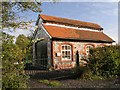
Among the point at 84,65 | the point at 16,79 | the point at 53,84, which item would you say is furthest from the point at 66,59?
the point at 16,79

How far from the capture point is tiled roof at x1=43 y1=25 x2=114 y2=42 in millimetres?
22608

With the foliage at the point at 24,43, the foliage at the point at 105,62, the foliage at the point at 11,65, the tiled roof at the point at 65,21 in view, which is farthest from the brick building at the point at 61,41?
the foliage at the point at 24,43

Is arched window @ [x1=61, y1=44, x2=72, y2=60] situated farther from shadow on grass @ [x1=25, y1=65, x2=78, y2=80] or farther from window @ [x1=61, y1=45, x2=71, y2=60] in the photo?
shadow on grass @ [x1=25, y1=65, x2=78, y2=80]

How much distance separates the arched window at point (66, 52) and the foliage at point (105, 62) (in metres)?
8.17

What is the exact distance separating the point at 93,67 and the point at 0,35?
Answer: 8.77 meters

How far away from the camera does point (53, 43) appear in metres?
21.7

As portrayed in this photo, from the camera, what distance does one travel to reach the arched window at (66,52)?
2264 cm

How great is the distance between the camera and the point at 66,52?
75.3 ft

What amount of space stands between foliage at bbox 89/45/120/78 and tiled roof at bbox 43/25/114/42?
8.05 m

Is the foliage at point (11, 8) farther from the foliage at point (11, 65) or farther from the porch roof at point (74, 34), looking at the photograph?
the porch roof at point (74, 34)

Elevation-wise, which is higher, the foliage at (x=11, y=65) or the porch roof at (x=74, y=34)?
the porch roof at (x=74, y=34)

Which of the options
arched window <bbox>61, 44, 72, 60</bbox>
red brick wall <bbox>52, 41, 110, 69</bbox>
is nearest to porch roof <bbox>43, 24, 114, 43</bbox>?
red brick wall <bbox>52, 41, 110, 69</bbox>

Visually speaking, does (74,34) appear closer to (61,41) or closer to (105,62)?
(61,41)

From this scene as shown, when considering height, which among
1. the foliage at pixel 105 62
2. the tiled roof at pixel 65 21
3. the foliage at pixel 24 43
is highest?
the tiled roof at pixel 65 21
